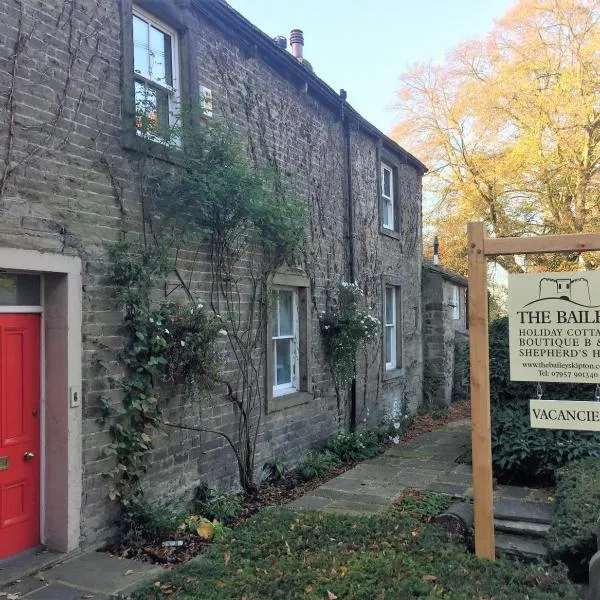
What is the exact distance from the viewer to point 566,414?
183 inches

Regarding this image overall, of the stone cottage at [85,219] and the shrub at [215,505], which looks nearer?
the stone cottage at [85,219]

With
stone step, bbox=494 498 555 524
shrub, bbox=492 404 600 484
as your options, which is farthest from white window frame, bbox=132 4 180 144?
shrub, bbox=492 404 600 484

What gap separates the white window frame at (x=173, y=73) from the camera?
6121 mm

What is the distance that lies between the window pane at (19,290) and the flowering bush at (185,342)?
1.10 meters

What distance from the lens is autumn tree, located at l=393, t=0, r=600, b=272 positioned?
1883cm

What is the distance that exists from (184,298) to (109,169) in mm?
1638

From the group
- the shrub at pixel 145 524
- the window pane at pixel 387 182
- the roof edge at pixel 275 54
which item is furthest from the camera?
the window pane at pixel 387 182

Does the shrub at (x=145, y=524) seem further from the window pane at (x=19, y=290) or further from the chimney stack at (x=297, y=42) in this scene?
the chimney stack at (x=297, y=42)

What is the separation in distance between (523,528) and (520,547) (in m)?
0.35

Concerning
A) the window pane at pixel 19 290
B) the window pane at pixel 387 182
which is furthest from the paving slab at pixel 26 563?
the window pane at pixel 387 182

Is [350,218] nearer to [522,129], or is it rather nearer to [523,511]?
[523,511]

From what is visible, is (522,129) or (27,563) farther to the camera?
(522,129)

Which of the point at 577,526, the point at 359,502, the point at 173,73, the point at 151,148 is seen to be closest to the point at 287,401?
the point at 359,502

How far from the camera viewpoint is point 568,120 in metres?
18.9
